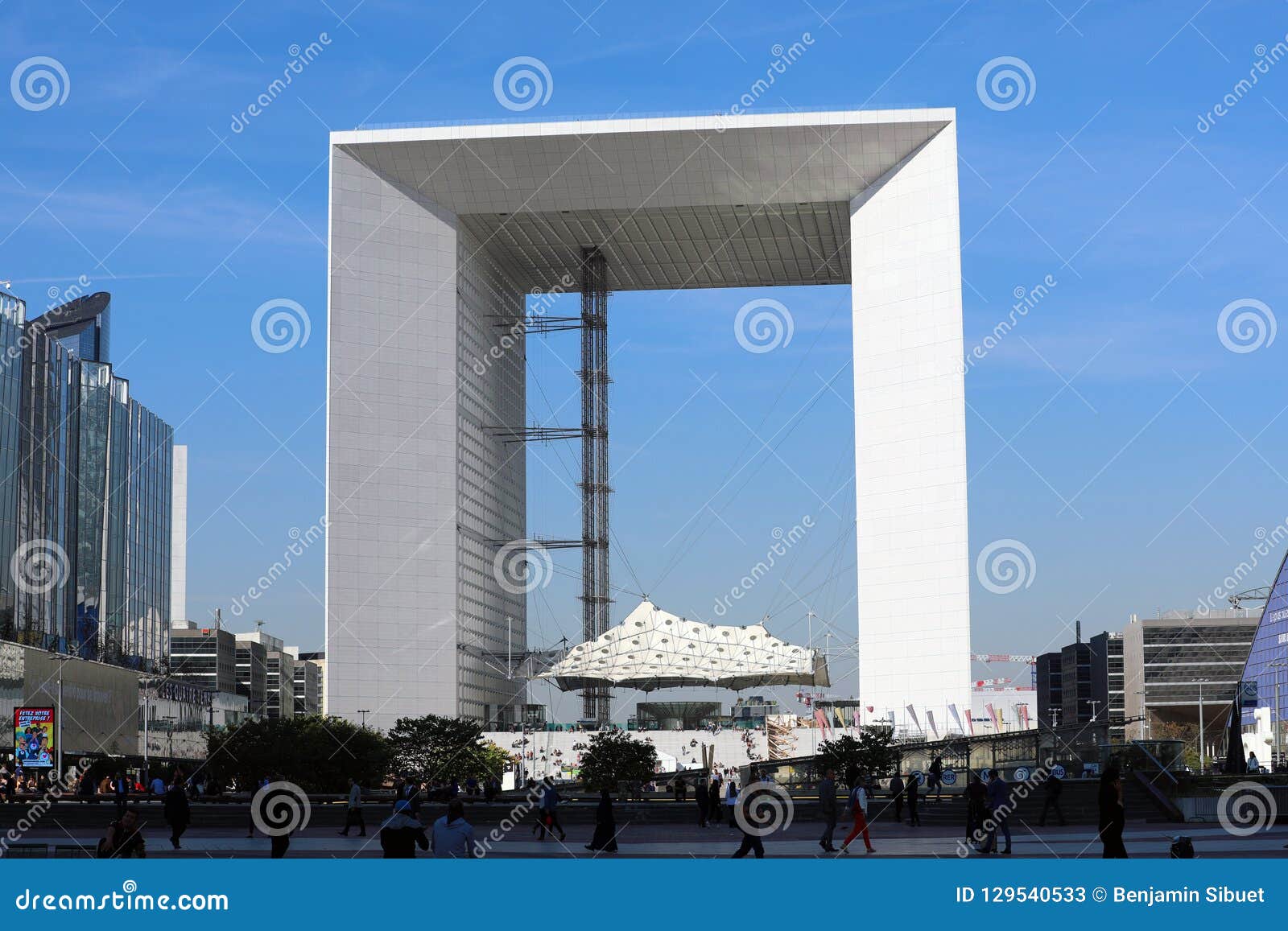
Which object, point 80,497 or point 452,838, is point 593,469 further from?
point 452,838

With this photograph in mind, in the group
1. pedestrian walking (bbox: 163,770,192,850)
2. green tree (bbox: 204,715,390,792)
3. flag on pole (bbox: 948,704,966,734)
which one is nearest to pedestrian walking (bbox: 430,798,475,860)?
pedestrian walking (bbox: 163,770,192,850)

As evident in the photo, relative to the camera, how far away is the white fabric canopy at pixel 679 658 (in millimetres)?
95812

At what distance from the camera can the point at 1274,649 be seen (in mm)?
131375

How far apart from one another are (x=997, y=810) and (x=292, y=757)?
3296 centimetres

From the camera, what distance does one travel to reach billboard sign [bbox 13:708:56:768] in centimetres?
7088

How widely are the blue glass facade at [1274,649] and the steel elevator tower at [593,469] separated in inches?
2236

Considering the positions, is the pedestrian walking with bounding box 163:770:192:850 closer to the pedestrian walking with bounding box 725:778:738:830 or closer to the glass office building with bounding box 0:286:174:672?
the pedestrian walking with bounding box 725:778:738:830

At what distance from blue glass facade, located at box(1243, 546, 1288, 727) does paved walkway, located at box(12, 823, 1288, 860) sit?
9696cm

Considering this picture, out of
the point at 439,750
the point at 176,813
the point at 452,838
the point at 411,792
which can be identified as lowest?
the point at 439,750

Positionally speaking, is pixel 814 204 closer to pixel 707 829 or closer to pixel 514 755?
pixel 514 755

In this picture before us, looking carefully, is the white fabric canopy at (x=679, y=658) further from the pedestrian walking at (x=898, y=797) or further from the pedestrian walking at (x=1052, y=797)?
the pedestrian walking at (x=1052, y=797)

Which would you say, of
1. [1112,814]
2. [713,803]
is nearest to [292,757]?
[713,803]

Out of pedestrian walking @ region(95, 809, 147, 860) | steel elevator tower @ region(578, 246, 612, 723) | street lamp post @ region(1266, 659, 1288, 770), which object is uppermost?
steel elevator tower @ region(578, 246, 612, 723)
